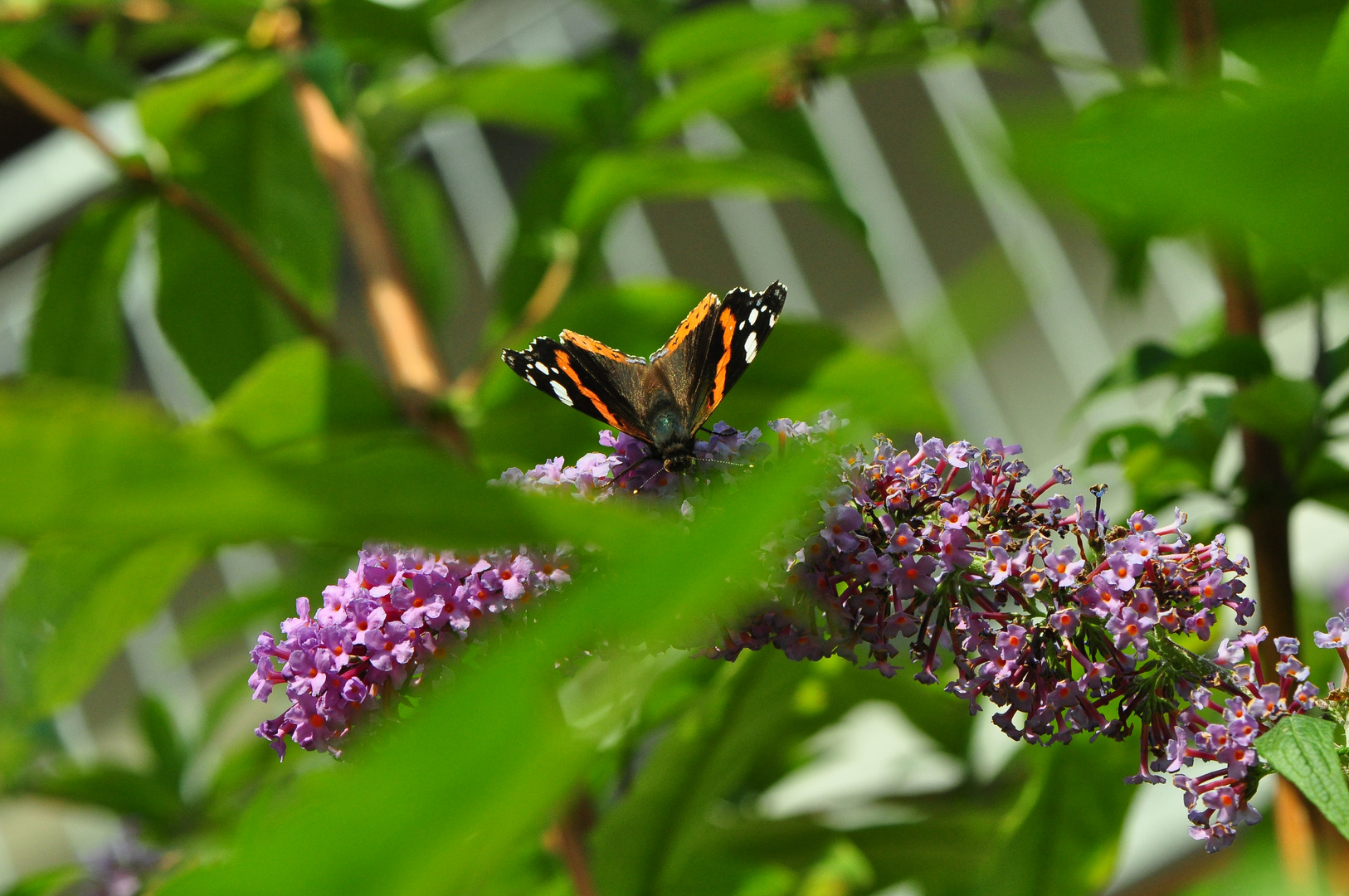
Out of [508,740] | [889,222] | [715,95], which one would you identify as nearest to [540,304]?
[715,95]

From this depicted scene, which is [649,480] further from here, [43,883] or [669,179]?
[43,883]

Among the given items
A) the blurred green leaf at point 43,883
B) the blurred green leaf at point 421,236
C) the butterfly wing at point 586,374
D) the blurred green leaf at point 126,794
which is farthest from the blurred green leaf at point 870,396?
the blurred green leaf at point 126,794

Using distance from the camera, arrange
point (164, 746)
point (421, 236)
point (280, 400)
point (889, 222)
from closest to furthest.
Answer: point (280, 400), point (421, 236), point (164, 746), point (889, 222)

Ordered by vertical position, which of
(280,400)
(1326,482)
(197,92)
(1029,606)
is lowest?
(1326,482)

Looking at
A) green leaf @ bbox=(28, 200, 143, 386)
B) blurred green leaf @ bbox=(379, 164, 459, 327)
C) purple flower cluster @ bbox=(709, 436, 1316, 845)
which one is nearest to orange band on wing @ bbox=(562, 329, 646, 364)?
purple flower cluster @ bbox=(709, 436, 1316, 845)

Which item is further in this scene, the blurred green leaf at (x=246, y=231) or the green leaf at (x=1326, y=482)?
the blurred green leaf at (x=246, y=231)

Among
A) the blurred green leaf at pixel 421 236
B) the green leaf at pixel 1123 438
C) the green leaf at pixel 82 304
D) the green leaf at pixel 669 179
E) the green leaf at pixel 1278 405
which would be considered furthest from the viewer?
the blurred green leaf at pixel 421 236

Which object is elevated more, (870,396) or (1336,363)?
(870,396)

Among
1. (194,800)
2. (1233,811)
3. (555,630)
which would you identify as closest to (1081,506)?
(1233,811)

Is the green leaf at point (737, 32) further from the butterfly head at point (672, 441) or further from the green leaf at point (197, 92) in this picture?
the butterfly head at point (672, 441)
